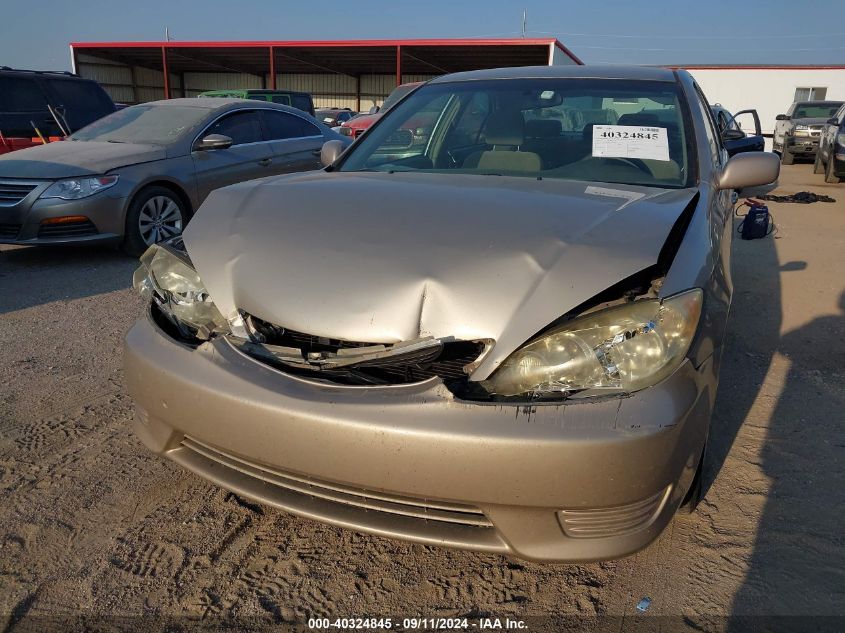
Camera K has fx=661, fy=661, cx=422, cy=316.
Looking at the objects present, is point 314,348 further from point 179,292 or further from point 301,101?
point 301,101

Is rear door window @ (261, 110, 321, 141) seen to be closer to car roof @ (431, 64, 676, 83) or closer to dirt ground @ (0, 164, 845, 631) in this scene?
car roof @ (431, 64, 676, 83)

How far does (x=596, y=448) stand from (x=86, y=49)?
38117mm

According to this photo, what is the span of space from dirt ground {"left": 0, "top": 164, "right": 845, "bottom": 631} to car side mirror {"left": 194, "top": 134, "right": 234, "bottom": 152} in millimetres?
3384

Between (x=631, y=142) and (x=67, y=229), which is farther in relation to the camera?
(x=67, y=229)

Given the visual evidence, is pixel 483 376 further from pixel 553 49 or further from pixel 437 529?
pixel 553 49

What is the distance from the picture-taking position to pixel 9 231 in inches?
214

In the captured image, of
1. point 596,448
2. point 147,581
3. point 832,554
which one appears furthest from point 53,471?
point 832,554

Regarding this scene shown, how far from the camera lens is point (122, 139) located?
6.44m

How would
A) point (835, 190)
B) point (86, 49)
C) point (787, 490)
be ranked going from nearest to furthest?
1. point (787, 490)
2. point (835, 190)
3. point (86, 49)

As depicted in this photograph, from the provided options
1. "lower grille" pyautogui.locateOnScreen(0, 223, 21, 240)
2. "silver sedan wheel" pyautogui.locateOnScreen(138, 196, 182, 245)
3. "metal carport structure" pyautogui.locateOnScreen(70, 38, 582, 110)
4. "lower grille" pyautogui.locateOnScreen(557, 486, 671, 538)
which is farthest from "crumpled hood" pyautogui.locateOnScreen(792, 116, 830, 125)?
"lower grille" pyautogui.locateOnScreen(557, 486, 671, 538)

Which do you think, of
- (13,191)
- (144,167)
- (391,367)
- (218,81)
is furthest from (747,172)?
(218,81)

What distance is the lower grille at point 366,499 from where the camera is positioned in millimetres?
1687

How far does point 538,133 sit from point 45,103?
24.9 feet

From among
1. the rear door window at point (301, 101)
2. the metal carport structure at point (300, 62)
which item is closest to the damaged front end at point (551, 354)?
the rear door window at point (301, 101)
